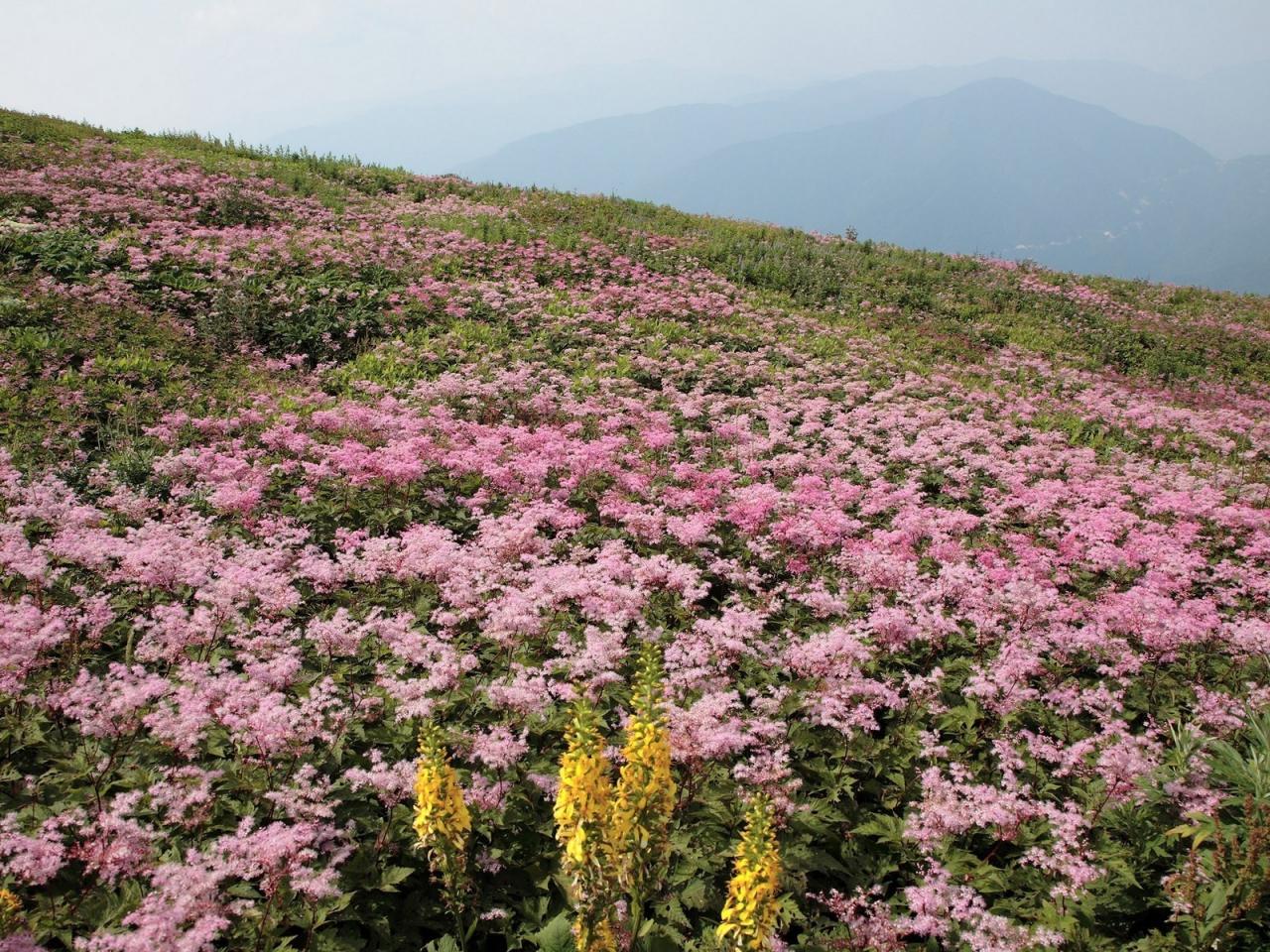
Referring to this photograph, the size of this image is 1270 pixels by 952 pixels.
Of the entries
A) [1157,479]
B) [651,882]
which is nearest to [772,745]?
[651,882]

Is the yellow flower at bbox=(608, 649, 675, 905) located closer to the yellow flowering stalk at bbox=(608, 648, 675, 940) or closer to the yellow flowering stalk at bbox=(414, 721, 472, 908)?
the yellow flowering stalk at bbox=(608, 648, 675, 940)

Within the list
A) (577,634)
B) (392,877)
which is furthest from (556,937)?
(577,634)

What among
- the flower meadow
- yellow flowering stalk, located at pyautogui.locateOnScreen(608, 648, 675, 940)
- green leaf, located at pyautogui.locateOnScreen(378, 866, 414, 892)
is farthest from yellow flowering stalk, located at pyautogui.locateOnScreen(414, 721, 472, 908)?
yellow flowering stalk, located at pyautogui.locateOnScreen(608, 648, 675, 940)

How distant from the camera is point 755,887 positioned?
10.6ft

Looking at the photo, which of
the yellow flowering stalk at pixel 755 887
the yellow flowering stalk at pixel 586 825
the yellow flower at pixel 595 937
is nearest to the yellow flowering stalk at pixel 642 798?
the yellow flowering stalk at pixel 586 825

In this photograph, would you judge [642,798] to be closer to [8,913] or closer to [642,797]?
[642,797]

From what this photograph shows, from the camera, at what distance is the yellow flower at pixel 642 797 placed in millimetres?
3617

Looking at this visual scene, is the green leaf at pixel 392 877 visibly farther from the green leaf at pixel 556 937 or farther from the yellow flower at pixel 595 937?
the yellow flower at pixel 595 937

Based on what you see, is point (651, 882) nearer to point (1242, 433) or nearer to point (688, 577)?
point (688, 577)

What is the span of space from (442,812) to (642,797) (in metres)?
1.16

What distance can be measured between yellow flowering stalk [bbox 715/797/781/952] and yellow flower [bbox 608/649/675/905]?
0.52 metres

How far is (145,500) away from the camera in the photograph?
833 centimetres

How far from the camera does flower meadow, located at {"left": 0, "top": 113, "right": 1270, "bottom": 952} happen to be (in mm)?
4113

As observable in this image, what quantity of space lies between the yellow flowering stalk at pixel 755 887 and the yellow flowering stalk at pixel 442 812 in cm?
155
